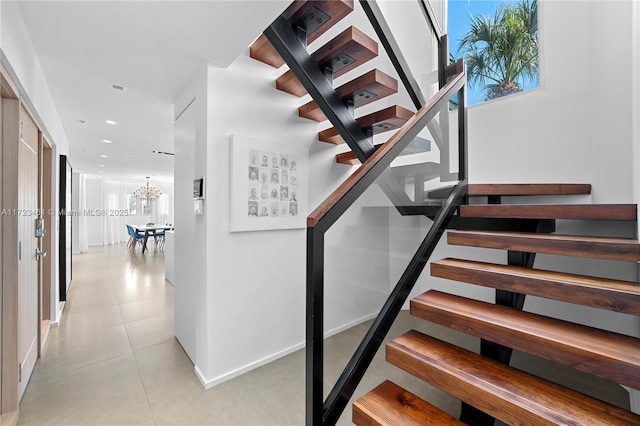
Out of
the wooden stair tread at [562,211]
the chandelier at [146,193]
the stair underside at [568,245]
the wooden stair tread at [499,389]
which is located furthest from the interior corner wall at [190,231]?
the chandelier at [146,193]

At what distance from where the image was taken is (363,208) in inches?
60.2

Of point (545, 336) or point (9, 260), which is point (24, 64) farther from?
point (545, 336)

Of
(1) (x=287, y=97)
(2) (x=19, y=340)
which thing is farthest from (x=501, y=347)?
(2) (x=19, y=340)

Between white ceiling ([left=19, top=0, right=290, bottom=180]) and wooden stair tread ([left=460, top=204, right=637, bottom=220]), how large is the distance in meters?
1.90

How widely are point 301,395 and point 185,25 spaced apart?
2.62 m

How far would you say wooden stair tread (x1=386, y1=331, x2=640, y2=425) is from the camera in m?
1.01

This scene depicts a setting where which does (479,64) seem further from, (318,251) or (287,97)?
(318,251)

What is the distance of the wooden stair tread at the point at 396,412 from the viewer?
1202mm

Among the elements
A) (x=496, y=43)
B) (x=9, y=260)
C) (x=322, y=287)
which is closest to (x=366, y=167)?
(x=322, y=287)

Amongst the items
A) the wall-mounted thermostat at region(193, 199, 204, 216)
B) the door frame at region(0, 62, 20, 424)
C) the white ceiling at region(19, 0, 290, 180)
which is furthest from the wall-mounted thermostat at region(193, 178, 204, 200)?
the door frame at region(0, 62, 20, 424)

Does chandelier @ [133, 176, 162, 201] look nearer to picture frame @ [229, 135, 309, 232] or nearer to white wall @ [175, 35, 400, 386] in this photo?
white wall @ [175, 35, 400, 386]

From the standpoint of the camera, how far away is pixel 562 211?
1812 mm

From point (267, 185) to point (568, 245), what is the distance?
2.09 meters

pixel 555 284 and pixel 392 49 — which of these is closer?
pixel 555 284
